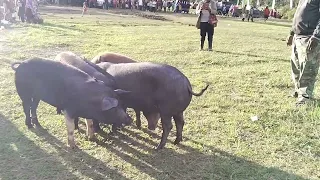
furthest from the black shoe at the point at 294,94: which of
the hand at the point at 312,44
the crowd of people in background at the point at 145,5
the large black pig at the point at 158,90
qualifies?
the crowd of people in background at the point at 145,5

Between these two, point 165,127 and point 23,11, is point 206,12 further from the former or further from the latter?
point 23,11

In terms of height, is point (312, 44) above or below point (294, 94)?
above

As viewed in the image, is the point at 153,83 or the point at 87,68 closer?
the point at 153,83

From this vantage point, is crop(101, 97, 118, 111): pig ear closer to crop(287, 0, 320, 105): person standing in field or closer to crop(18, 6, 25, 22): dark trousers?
crop(287, 0, 320, 105): person standing in field

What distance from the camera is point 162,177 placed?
463 cm

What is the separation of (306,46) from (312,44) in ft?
0.69

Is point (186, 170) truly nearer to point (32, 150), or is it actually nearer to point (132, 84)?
point (132, 84)

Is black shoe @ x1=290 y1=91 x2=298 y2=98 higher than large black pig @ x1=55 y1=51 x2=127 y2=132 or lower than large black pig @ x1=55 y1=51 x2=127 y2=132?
lower

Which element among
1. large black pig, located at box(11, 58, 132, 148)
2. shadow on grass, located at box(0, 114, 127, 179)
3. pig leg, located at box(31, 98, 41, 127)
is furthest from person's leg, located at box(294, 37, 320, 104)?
pig leg, located at box(31, 98, 41, 127)

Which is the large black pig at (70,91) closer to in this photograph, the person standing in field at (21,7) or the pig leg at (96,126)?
the pig leg at (96,126)

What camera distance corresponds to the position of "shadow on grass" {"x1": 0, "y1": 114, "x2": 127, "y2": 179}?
4.59 m

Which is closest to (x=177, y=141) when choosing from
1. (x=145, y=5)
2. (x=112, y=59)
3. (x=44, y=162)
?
(x=44, y=162)

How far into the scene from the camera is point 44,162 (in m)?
4.88

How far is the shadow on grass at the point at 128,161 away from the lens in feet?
15.3
